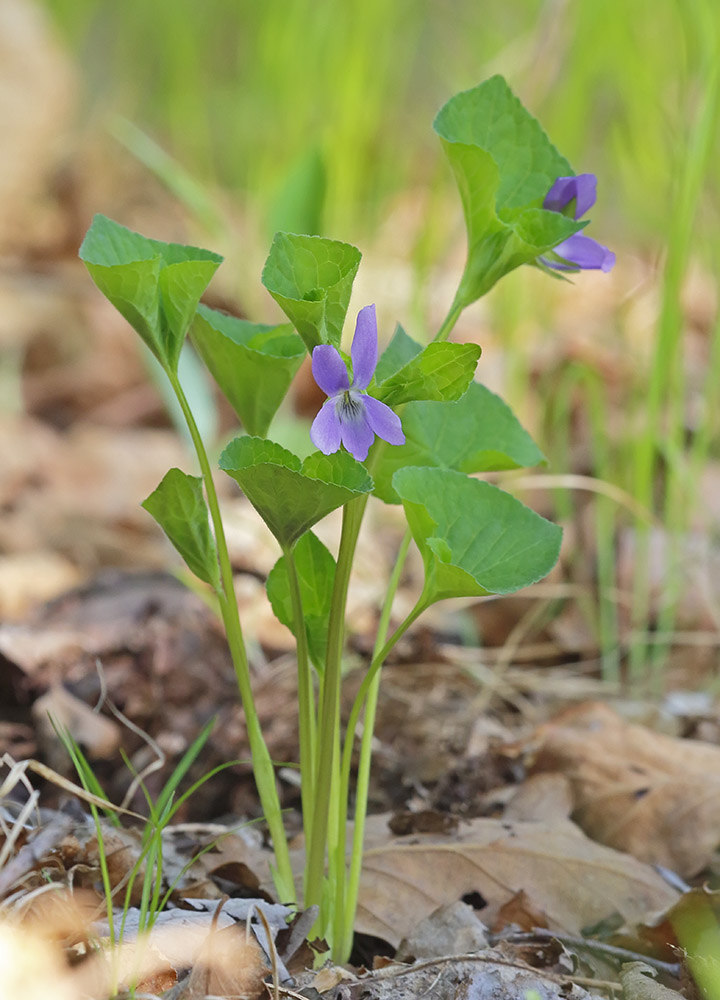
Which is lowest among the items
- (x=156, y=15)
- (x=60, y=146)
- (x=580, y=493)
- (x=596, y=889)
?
(x=596, y=889)

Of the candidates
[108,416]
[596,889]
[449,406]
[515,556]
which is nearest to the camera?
[515,556]

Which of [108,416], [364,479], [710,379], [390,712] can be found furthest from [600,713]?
[108,416]

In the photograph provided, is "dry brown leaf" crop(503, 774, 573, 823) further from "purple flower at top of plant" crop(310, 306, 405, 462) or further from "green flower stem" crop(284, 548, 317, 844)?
"purple flower at top of plant" crop(310, 306, 405, 462)

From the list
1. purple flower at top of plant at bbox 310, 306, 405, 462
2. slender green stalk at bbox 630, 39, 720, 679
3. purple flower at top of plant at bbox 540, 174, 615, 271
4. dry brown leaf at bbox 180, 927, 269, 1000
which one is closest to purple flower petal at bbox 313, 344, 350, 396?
purple flower at top of plant at bbox 310, 306, 405, 462

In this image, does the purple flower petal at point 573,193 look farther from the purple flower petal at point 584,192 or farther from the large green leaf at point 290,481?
the large green leaf at point 290,481

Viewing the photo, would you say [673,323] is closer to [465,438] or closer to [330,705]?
[465,438]

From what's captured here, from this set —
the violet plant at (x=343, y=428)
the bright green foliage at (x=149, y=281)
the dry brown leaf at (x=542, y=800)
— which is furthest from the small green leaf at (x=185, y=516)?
the dry brown leaf at (x=542, y=800)

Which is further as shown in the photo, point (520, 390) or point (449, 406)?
point (520, 390)

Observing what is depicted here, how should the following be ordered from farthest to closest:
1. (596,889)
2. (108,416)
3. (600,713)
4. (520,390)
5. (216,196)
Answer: (216,196) < (108,416) < (520,390) < (600,713) < (596,889)

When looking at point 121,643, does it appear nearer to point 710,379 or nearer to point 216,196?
point 710,379

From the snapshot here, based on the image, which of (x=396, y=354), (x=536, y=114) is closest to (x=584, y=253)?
(x=396, y=354)
